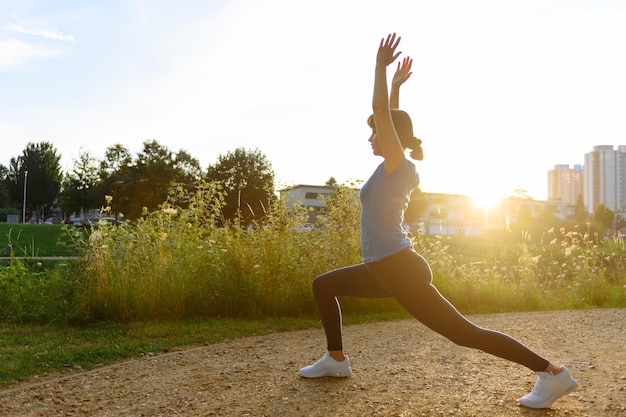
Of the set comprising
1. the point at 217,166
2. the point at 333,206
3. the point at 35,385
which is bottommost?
the point at 35,385

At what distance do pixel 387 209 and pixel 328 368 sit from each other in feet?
4.55

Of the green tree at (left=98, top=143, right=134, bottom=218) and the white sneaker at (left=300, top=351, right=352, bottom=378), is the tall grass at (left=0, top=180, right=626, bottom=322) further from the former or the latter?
the green tree at (left=98, top=143, right=134, bottom=218)

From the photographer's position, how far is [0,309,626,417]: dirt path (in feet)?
11.8

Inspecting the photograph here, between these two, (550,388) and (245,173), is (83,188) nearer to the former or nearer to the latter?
(245,173)

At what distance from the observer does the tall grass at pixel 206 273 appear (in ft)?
22.5

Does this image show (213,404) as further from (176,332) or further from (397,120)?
(176,332)

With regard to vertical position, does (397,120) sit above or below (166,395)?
above

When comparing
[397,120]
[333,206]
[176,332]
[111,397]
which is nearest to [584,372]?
[397,120]

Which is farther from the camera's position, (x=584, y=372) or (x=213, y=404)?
(x=584, y=372)

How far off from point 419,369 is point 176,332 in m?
2.79

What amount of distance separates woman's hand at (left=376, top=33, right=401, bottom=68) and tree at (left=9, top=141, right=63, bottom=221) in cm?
7071

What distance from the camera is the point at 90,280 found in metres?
6.81

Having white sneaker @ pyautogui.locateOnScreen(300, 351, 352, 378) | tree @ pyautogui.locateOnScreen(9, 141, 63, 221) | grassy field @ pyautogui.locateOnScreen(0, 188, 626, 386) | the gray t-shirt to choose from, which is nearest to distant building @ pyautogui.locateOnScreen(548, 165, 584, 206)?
tree @ pyautogui.locateOnScreen(9, 141, 63, 221)

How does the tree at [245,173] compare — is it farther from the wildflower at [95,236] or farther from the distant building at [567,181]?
the distant building at [567,181]
